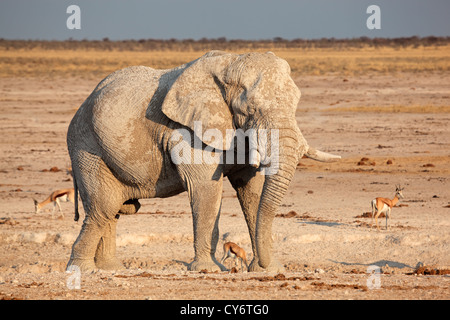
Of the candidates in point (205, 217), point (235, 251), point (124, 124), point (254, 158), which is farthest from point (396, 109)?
point (254, 158)

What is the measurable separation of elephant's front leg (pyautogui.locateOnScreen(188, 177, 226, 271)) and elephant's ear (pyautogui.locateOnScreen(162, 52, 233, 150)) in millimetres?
443

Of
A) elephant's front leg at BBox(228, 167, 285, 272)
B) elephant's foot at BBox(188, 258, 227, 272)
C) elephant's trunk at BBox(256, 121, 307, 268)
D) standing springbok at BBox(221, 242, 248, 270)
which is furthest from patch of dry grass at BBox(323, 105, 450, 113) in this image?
elephant's trunk at BBox(256, 121, 307, 268)

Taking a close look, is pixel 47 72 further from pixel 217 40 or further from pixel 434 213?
pixel 217 40

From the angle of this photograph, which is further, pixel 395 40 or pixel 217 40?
pixel 217 40

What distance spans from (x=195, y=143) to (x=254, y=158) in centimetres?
76

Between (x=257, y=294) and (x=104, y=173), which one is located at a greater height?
(x=104, y=173)

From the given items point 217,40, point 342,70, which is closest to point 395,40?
point 217,40

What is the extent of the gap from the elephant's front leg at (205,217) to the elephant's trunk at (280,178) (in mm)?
572

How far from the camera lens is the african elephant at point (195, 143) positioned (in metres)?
8.67

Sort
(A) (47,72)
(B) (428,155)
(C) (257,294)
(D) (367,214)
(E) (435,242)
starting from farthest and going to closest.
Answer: (A) (47,72) → (B) (428,155) → (D) (367,214) → (E) (435,242) → (C) (257,294)

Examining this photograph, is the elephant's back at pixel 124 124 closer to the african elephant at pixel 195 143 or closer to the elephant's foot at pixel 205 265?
the african elephant at pixel 195 143

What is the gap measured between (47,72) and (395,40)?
72.9 m

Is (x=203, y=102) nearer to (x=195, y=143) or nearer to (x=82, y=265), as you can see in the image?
(x=195, y=143)
